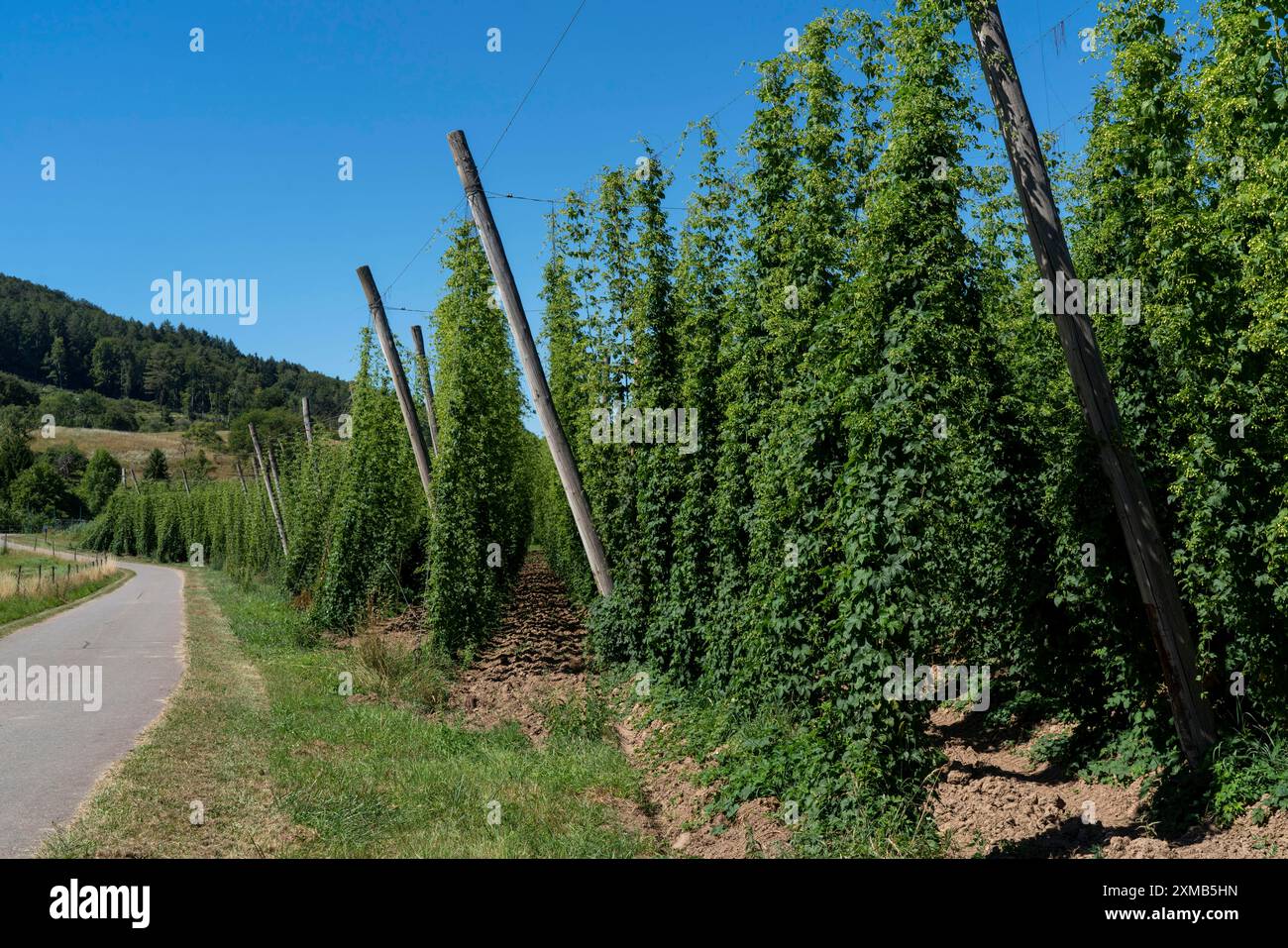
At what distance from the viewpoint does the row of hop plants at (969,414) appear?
592cm

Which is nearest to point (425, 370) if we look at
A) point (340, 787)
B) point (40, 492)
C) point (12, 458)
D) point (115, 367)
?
point (340, 787)

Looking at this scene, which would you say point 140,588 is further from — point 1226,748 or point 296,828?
point 1226,748

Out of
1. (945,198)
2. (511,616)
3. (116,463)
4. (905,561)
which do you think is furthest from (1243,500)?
(116,463)

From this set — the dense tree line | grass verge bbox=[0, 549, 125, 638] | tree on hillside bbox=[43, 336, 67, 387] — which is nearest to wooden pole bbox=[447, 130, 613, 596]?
the dense tree line

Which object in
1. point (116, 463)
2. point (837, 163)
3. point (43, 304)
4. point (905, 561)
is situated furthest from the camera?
point (43, 304)

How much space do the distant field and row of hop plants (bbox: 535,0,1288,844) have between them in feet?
393

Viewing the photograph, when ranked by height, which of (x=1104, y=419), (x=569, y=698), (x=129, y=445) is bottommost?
(x=569, y=698)

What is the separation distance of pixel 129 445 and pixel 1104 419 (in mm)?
144533

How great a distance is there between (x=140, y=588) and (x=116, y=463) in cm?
9197

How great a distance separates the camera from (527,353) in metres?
11.5

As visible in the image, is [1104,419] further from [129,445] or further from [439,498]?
[129,445]

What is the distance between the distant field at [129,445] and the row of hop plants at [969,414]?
393 feet

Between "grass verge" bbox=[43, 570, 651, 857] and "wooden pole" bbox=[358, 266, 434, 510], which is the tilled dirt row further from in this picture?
"wooden pole" bbox=[358, 266, 434, 510]

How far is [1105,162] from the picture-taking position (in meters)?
7.33
